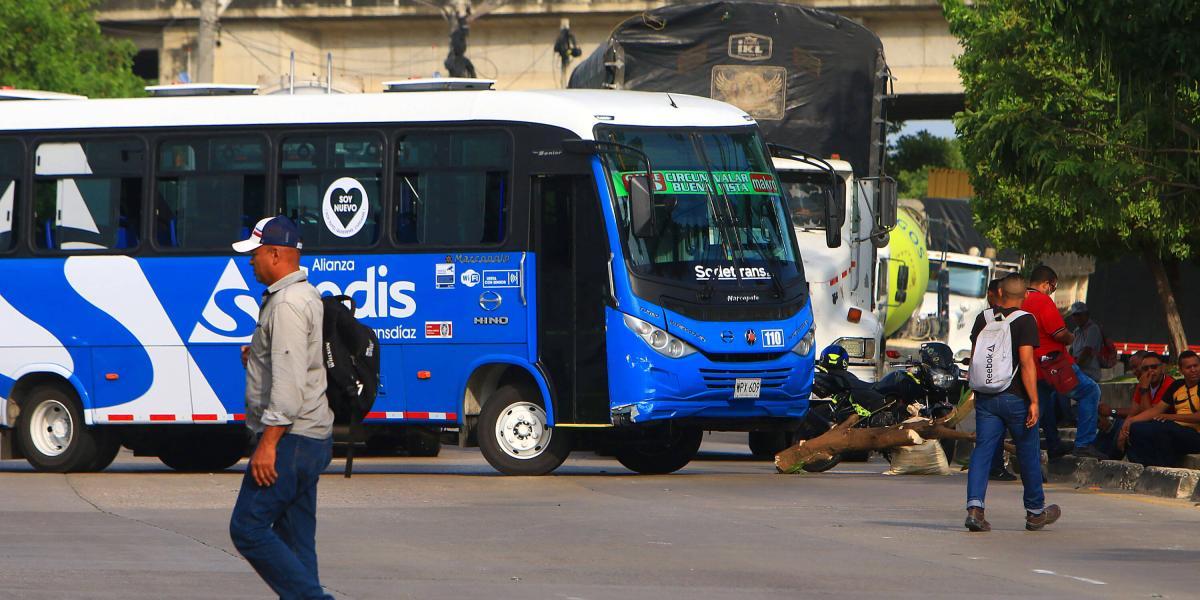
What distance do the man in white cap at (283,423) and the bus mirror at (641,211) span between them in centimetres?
899

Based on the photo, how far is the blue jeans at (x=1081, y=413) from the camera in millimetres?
16984

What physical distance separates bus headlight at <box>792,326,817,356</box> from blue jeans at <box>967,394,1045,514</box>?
4.39 m

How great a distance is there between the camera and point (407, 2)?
161 ft

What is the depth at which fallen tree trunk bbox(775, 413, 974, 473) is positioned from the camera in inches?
716

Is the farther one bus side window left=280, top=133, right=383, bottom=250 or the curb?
bus side window left=280, top=133, right=383, bottom=250

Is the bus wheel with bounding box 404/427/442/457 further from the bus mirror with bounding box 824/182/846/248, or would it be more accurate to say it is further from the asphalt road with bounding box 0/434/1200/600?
the bus mirror with bounding box 824/182/846/248

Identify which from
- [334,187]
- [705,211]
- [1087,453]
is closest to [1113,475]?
[1087,453]

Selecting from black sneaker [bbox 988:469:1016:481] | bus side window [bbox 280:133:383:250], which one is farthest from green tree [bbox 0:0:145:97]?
black sneaker [bbox 988:469:1016:481]

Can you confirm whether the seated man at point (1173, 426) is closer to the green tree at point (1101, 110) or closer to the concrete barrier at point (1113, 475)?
the concrete barrier at point (1113, 475)

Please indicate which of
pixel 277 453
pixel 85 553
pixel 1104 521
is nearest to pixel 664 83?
pixel 1104 521

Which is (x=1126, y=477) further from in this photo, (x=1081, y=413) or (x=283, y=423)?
(x=283, y=423)

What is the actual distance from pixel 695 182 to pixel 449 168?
89.4 inches

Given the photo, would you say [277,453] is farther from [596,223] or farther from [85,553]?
[596,223]

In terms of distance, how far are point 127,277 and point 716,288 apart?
219 inches
